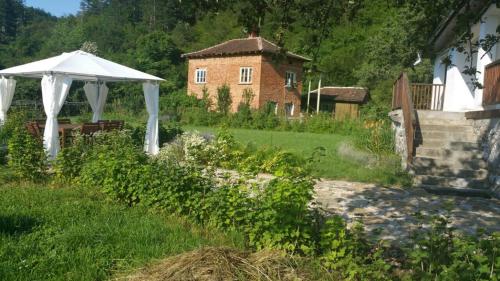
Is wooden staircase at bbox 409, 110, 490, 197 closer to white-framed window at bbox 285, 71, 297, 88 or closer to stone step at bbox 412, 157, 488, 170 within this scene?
stone step at bbox 412, 157, 488, 170

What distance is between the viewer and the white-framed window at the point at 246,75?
113 ft

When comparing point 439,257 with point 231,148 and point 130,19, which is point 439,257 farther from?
point 130,19

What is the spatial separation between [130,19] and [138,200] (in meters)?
88.3

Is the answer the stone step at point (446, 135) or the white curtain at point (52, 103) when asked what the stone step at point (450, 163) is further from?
the white curtain at point (52, 103)

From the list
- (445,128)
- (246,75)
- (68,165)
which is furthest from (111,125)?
(246,75)

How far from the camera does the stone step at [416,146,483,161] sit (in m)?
8.98

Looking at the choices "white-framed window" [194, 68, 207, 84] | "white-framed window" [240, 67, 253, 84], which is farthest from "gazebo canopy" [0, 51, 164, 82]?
"white-framed window" [194, 68, 207, 84]

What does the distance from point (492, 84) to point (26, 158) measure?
28.9ft

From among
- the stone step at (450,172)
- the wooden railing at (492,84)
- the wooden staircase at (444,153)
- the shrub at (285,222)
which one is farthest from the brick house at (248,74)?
the shrub at (285,222)

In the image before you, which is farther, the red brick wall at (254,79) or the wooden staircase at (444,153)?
the red brick wall at (254,79)

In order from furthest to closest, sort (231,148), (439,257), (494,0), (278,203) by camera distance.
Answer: (231,148), (278,203), (439,257), (494,0)

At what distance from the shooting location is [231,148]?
10.7 m

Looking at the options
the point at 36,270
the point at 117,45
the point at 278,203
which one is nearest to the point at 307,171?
the point at 278,203

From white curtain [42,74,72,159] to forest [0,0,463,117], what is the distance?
122 inches
